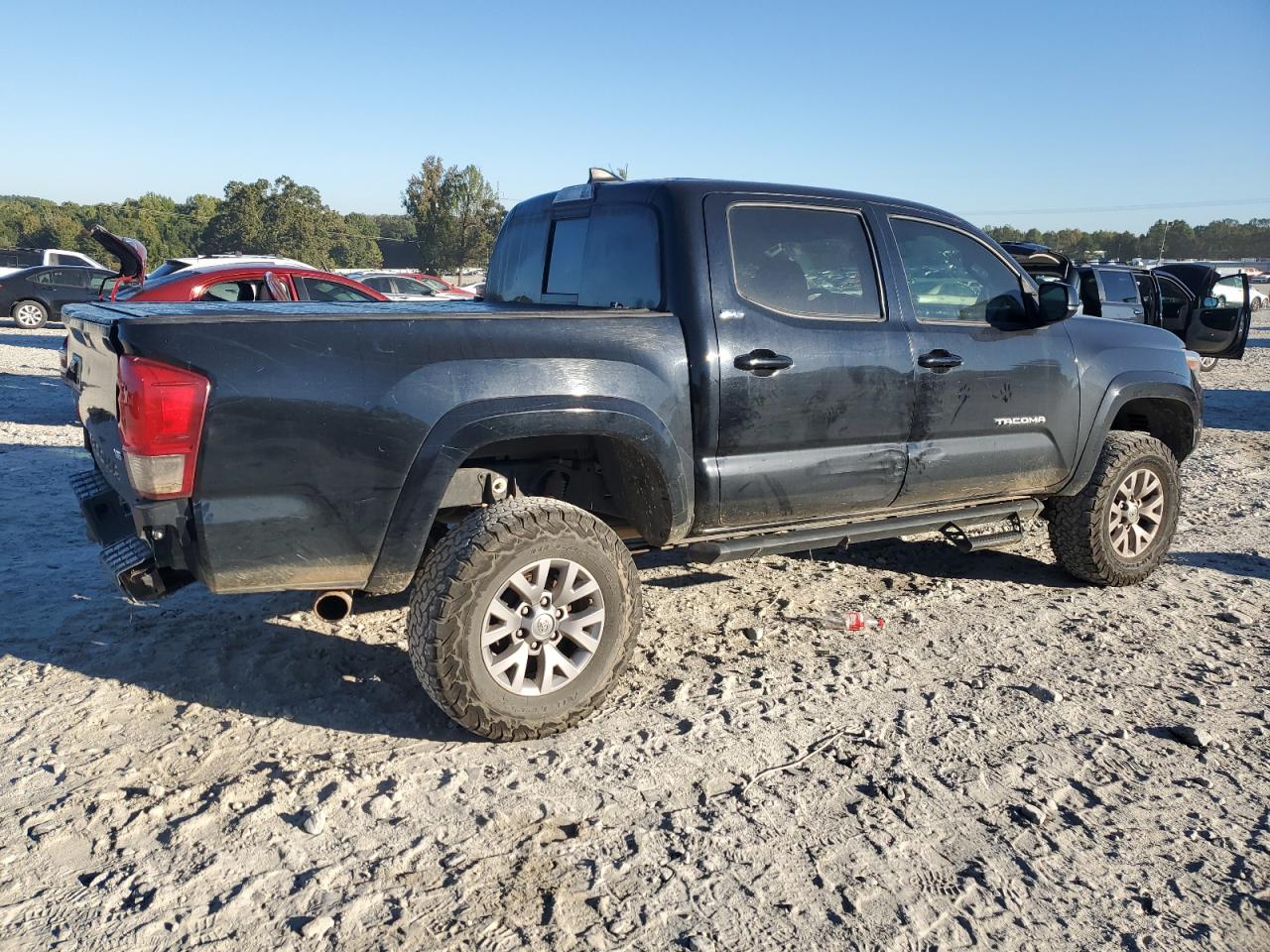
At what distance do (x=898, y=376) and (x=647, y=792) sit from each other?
7.20 feet

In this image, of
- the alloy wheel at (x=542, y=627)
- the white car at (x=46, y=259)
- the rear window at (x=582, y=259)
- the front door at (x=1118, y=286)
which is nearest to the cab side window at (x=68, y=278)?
the white car at (x=46, y=259)

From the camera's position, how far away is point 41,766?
324 centimetres

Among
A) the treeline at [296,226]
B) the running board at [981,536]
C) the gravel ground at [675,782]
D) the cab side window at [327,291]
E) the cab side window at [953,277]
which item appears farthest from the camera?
the treeline at [296,226]

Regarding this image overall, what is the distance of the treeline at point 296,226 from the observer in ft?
174

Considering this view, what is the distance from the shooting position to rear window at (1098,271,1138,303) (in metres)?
12.5

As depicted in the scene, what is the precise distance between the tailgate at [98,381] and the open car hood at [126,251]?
11.9ft

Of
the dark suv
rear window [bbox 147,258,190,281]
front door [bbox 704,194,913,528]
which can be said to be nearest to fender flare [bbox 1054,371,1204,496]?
front door [bbox 704,194,913,528]

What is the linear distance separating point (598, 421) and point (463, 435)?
51cm

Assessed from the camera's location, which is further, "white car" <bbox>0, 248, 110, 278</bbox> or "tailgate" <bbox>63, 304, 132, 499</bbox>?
"white car" <bbox>0, 248, 110, 278</bbox>

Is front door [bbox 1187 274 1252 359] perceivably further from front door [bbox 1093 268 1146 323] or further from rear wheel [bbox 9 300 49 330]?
rear wheel [bbox 9 300 49 330]

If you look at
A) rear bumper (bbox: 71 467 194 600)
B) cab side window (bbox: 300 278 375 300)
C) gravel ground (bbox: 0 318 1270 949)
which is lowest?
gravel ground (bbox: 0 318 1270 949)

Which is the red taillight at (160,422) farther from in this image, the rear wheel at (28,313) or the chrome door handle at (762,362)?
the rear wheel at (28,313)

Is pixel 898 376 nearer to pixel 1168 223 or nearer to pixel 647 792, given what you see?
pixel 647 792

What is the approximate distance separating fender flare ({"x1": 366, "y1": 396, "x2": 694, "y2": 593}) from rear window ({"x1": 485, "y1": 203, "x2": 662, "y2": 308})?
24.2 inches
